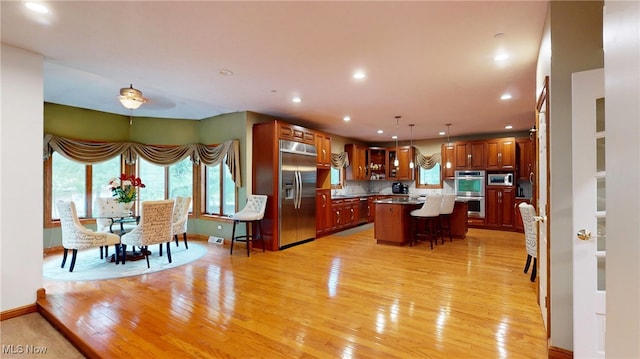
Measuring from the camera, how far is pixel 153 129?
259 inches

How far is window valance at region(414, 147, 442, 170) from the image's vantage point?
895cm

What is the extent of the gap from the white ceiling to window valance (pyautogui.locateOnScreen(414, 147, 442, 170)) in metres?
3.65

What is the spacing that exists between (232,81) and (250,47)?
1.11 m

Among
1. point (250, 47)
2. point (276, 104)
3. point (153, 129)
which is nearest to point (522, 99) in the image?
point (276, 104)

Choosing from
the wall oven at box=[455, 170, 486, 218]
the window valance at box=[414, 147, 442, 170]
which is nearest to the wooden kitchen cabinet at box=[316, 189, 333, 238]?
the wall oven at box=[455, 170, 486, 218]

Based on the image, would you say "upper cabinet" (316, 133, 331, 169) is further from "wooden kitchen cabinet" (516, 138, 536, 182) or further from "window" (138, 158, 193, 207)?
"wooden kitchen cabinet" (516, 138, 536, 182)

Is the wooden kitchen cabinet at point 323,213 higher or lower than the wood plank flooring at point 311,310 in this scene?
higher

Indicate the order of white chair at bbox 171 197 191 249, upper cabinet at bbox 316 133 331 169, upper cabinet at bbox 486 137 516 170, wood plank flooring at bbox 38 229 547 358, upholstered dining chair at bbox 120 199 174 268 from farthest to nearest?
upper cabinet at bbox 486 137 516 170 → upper cabinet at bbox 316 133 331 169 → white chair at bbox 171 197 191 249 → upholstered dining chair at bbox 120 199 174 268 → wood plank flooring at bbox 38 229 547 358

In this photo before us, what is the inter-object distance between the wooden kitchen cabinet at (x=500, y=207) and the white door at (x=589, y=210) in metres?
6.14

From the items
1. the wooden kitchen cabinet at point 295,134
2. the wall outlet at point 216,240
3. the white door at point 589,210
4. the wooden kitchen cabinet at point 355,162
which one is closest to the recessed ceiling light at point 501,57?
the white door at point 589,210

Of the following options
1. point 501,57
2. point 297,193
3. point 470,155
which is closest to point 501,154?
point 470,155

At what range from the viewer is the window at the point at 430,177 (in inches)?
354

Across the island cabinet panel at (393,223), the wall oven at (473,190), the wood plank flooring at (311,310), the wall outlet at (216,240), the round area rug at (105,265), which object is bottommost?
the wood plank flooring at (311,310)

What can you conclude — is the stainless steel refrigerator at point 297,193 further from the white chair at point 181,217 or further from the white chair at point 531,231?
the white chair at point 531,231
